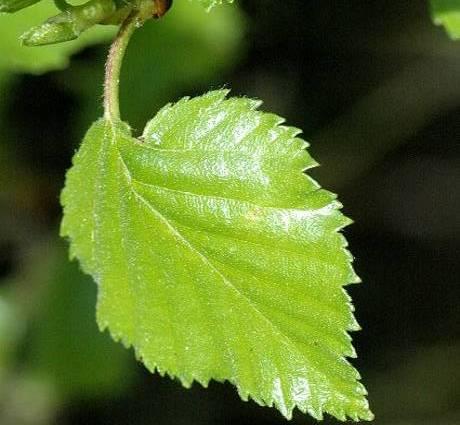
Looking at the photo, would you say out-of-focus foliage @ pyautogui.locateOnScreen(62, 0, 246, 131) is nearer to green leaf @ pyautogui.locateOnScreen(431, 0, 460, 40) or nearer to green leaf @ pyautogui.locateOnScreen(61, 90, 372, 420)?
green leaf @ pyautogui.locateOnScreen(431, 0, 460, 40)

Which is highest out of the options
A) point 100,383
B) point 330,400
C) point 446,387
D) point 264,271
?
point 264,271

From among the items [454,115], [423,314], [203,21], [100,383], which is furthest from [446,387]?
[203,21]

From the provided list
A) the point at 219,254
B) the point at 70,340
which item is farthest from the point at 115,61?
the point at 70,340

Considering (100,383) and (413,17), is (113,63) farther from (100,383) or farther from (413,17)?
(413,17)

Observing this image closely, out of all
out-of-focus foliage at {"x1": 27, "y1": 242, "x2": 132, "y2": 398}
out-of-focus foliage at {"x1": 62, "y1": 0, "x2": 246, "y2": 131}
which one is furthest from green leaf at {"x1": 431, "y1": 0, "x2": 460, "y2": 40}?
out-of-focus foliage at {"x1": 27, "y1": 242, "x2": 132, "y2": 398}

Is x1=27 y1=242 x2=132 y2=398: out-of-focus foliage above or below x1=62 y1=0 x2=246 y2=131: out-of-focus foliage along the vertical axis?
below
